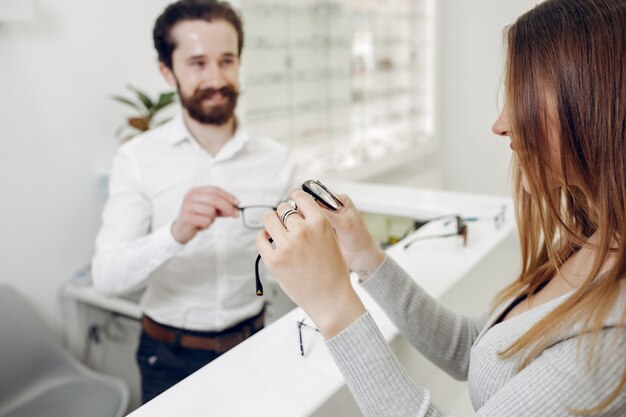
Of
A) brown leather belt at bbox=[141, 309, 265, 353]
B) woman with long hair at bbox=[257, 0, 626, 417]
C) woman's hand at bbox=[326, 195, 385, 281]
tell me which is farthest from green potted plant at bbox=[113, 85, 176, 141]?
woman with long hair at bbox=[257, 0, 626, 417]

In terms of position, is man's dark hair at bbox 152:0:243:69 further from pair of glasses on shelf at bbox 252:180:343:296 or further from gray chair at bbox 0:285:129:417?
gray chair at bbox 0:285:129:417

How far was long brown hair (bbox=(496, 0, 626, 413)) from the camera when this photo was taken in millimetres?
619

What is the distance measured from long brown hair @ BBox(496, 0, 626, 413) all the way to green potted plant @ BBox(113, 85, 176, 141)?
1.52m

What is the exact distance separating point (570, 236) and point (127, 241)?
0.97m

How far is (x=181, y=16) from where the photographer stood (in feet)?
4.49

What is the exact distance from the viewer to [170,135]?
4.60 feet

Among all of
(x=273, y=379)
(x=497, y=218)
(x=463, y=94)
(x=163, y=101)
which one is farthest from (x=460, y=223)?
(x=463, y=94)

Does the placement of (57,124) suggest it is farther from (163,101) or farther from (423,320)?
(423,320)

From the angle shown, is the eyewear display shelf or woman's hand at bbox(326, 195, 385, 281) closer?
woman's hand at bbox(326, 195, 385, 281)

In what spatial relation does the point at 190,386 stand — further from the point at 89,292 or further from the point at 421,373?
the point at 89,292

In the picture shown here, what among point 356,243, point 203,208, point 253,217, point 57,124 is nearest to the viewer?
point 356,243

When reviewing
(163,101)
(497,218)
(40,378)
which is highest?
(163,101)

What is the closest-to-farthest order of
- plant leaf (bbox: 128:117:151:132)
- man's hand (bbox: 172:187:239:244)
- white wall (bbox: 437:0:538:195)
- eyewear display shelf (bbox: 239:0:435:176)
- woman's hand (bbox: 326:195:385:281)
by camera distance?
woman's hand (bbox: 326:195:385:281), man's hand (bbox: 172:187:239:244), plant leaf (bbox: 128:117:151:132), eyewear display shelf (bbox: 239:0:435:176), white wall (bbox: 437:0:538:195)

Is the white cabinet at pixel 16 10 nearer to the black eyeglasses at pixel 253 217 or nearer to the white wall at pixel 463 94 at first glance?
the black eyeglasses at pixel 253 217
